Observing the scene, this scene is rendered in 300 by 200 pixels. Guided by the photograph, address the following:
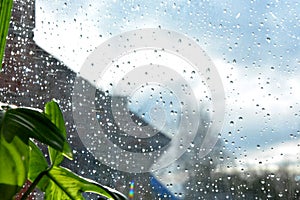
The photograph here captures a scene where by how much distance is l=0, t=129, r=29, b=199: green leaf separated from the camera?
14.3 inches

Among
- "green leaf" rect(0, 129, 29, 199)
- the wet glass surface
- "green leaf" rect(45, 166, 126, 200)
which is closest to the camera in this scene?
"green leaf" rect(0, 129, 29, 199)

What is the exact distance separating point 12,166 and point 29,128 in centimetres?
4

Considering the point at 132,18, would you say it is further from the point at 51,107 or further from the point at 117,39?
the point at 51,107

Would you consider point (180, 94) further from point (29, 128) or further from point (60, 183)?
point (29, 128)

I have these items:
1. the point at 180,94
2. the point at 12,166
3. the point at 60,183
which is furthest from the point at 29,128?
the point at 180,94

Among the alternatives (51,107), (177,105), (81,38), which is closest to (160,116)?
(177,105)

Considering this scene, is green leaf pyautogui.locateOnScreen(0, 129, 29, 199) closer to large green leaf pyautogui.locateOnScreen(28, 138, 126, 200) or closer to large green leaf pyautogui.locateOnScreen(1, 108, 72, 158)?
large green leaf pyautogui.locateOnScreen(1, 108, 72, 158)

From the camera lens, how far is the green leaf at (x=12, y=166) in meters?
0.36

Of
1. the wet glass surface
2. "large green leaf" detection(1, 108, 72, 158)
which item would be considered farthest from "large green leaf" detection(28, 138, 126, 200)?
the wet glass surface

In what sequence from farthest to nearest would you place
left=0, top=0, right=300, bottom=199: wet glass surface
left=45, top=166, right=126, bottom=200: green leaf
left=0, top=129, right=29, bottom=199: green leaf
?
left=0, top=0, right=300, bottom=199: wet glass surface → left=45, top=166, right=126, bottom=200: green leaf → left=0, top=129, right=29, bottom=199: green leaf

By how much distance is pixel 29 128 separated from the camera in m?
0.40

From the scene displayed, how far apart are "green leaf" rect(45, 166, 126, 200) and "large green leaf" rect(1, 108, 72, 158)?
115mm

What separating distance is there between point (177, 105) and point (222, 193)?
0.25m

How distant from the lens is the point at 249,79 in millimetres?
1207
